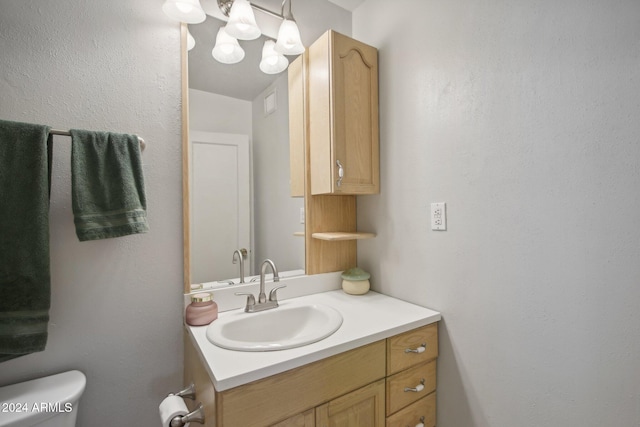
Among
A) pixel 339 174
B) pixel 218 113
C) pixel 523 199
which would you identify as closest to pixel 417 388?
pixel 523 199

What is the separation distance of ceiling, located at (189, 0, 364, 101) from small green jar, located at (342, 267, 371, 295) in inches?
40.2

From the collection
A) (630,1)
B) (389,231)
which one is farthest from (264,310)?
(630,1)

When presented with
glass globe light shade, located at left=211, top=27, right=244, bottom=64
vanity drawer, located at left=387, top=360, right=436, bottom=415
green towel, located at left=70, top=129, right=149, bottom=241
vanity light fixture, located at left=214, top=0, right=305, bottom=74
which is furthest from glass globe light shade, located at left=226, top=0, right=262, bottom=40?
vanity drawer, located at left=387, top=360, right=436, bottom=415

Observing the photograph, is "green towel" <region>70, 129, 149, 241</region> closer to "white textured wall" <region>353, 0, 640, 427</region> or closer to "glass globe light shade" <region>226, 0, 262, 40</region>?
"glass globe light shade" <region>226, 0, 262, 40</region>

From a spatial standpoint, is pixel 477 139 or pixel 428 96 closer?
pixel 477 139

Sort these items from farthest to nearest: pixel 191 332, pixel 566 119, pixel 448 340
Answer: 1. pixel 448 340
2. pixel 191 332
3. pixel 566 119

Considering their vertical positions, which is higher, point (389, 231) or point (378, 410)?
point (389, 231)

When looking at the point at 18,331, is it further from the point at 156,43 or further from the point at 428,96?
the point at 428,96

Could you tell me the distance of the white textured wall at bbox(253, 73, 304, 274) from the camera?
1390 millimetres

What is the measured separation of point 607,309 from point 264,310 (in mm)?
1140

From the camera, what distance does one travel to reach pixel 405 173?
136 centimetres

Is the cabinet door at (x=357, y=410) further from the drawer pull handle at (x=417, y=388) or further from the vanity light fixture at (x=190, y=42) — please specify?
the vanity light fixture at (x=190, y=42)

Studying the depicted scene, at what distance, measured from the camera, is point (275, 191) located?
146 centimetres

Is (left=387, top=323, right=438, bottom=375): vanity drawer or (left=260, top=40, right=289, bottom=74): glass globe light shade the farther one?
(left=260, top=40, right=289, bottom=74): glass globe light shade
